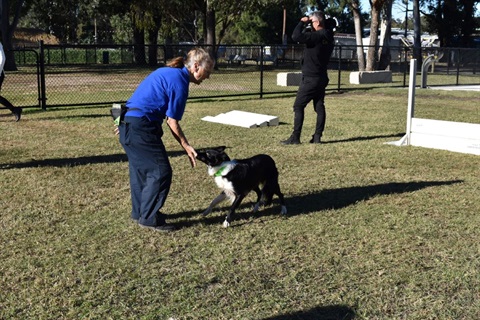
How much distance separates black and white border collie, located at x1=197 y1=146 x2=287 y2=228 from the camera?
4.90 metres

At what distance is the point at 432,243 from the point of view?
4680mm

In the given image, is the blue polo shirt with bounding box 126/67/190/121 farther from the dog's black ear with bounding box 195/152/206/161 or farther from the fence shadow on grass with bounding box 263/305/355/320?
the fence shadow on grass with bounding box 263/305/355/320

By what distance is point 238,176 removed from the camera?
4.99 metres

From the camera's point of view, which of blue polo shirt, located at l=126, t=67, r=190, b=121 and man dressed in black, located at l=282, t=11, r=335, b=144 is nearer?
blue polo shirt, located at l=126, t=67, r=190, b=121

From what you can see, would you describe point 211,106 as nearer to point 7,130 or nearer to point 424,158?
point 7,130

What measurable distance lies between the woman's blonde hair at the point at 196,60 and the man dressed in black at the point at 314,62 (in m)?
4.17

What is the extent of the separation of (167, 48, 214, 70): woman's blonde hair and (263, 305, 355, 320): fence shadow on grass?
2.22 m

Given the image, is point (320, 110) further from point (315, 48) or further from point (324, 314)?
point (324, 314)

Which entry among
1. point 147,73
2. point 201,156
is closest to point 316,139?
point 201,156

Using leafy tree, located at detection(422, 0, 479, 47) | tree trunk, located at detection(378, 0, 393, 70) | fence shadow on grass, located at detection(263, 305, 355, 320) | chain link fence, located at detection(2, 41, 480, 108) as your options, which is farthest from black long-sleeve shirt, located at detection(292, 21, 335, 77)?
leafy tree, located at detection(422, 0, 479, 47)

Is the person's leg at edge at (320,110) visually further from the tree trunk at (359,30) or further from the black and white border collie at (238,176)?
the tree trunk at (359,30)

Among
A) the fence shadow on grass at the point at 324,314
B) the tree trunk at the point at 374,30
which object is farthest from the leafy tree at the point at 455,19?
the fence shadow on grass at the point at 324,314

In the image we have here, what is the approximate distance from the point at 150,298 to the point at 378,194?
3.31 m

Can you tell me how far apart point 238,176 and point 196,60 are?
1049 mm
